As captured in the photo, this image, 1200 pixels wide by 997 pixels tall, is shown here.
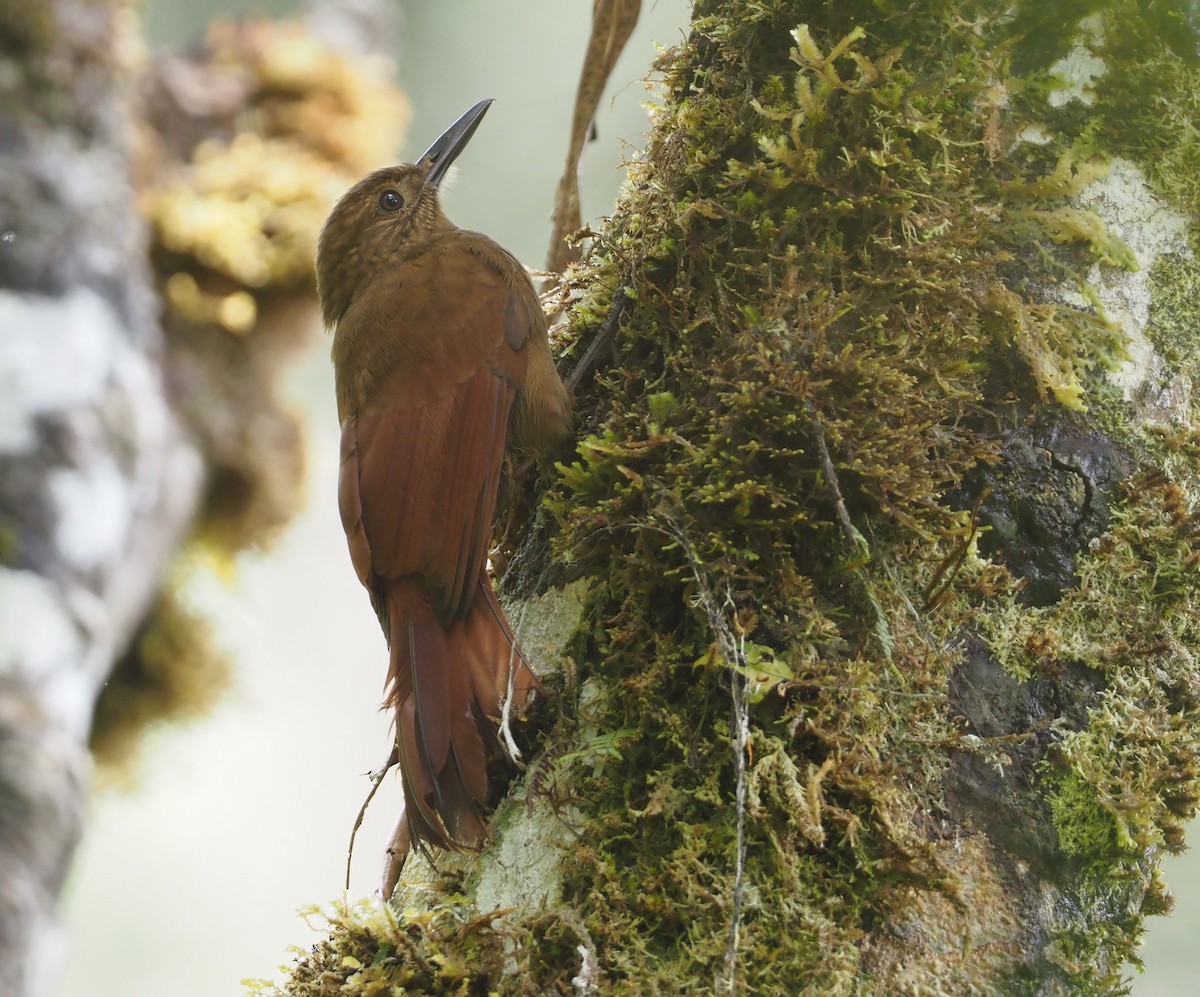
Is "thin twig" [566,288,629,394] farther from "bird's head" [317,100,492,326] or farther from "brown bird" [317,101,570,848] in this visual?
"bird's head" [317,100,492,326]

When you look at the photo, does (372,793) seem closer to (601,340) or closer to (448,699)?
(448,699)

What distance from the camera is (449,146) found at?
2.81m

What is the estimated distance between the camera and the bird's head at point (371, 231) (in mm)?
2596

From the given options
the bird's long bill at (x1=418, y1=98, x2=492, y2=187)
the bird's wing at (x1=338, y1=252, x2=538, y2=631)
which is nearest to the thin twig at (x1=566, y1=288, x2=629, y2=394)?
the bird's wing at (x1=338, y1=252, x2=538, y2=631)

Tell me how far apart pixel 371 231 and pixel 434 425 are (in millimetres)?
804

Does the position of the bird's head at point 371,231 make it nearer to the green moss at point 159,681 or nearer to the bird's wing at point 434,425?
the bird's wing at point 434,425

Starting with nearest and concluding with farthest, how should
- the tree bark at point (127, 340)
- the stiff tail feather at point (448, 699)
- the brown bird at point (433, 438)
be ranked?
the stiff tail feather at point (448, 699) → the brown bird at point (433, 438) → the tree bark at point (127, 340)

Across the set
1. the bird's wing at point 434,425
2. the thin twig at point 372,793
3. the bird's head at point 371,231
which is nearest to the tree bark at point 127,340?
the bird's head at point 371,231

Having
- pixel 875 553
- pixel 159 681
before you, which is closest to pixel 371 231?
pixel 875 553

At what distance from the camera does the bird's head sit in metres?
2.60

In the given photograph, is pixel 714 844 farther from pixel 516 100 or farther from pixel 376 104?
pixel 516 100

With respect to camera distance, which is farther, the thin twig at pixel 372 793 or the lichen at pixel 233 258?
the lichen at pixel 233 258

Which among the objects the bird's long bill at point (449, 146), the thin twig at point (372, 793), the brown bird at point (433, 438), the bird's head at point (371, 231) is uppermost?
the bird's long bill at point (449, 146)

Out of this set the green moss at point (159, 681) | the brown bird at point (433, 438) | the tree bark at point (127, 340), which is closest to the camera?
the brown bird at point (433, 438)
